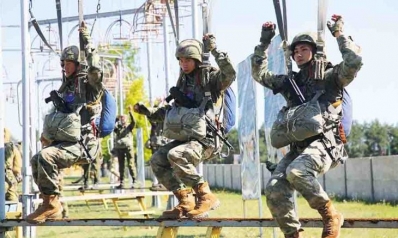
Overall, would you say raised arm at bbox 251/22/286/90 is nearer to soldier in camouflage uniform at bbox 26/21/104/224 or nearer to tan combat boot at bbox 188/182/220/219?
tan combat boot at bbox 188/182/220/219

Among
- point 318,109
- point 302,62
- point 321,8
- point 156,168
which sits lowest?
point 156,168

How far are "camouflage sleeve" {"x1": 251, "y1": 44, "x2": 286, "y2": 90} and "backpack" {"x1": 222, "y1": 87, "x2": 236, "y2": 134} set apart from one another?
2.45 feet

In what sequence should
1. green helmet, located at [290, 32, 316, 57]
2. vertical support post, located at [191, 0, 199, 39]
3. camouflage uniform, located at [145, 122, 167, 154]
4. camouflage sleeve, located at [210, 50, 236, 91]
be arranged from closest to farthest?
green helmet, located at [290, 32, 316, 57]
camouflage sleeve, located at [210, 50, 236, 91]
vertical support post, located at [191, 0, 199, 39]
camouflage uniform, located at [145, 122, 167, 154]

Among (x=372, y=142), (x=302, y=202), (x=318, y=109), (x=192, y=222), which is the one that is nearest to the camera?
(x=318, y=109)

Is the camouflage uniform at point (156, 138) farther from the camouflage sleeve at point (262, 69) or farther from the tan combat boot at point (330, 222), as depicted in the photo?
the tan combat boot at point (330, 222)

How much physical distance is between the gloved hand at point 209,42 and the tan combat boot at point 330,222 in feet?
Answer: 6.80

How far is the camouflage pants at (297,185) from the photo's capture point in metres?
6.39

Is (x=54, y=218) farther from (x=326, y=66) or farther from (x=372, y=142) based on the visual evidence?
(x=372, y=142)

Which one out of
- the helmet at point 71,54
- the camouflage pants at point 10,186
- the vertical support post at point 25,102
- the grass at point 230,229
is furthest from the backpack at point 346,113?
the camouflage pants at point 10,186

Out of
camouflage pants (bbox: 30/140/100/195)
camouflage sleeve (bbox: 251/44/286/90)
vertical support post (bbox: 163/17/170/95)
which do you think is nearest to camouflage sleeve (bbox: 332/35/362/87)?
camouflage sleeve (bbox: 251/44/286/90)

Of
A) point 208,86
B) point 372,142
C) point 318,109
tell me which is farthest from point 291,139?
point 372,142

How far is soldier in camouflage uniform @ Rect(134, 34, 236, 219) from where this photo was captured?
7.61 metres

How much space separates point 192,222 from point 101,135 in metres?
1.91

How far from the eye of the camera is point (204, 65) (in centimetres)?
790
